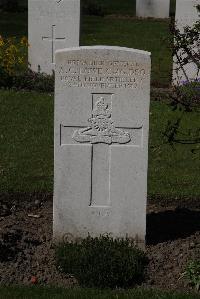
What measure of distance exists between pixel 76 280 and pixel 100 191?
0.80m

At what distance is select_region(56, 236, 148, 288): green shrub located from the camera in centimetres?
598

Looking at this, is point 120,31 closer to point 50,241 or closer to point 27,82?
point 27,82

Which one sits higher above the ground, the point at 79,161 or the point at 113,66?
the point at 113,66

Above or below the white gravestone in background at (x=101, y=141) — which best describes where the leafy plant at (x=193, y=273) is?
below

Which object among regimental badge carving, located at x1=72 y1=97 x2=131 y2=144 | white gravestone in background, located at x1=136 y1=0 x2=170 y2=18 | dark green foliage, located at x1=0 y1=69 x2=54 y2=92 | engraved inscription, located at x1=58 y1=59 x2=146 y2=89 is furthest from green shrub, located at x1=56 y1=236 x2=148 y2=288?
white gravestone in background, located at x1=136 y1=0 x2=170 y2=18

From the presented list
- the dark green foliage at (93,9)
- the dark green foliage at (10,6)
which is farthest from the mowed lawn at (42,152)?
the dark green foliage at (10,6)

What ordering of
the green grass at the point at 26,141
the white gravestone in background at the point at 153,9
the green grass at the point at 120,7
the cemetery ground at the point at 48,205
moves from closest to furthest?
1. the cemetery ground at the point at 48,205
2. the green grass at the point at 26,141
3. the white gravestone in background at the point at 153,9
4. the green grass at the point at 120,7

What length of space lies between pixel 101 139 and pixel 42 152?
3.14m

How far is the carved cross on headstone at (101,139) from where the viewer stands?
6363mm

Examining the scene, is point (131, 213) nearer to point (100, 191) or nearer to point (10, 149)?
point (100, 191)

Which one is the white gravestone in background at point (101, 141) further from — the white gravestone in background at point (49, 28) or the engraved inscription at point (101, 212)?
the white gravestone in background at point (49, 28)

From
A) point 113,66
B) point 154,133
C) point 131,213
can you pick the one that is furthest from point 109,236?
point 154,133

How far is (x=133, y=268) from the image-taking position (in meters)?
6.05

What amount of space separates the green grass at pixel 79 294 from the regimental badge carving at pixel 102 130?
125cm
